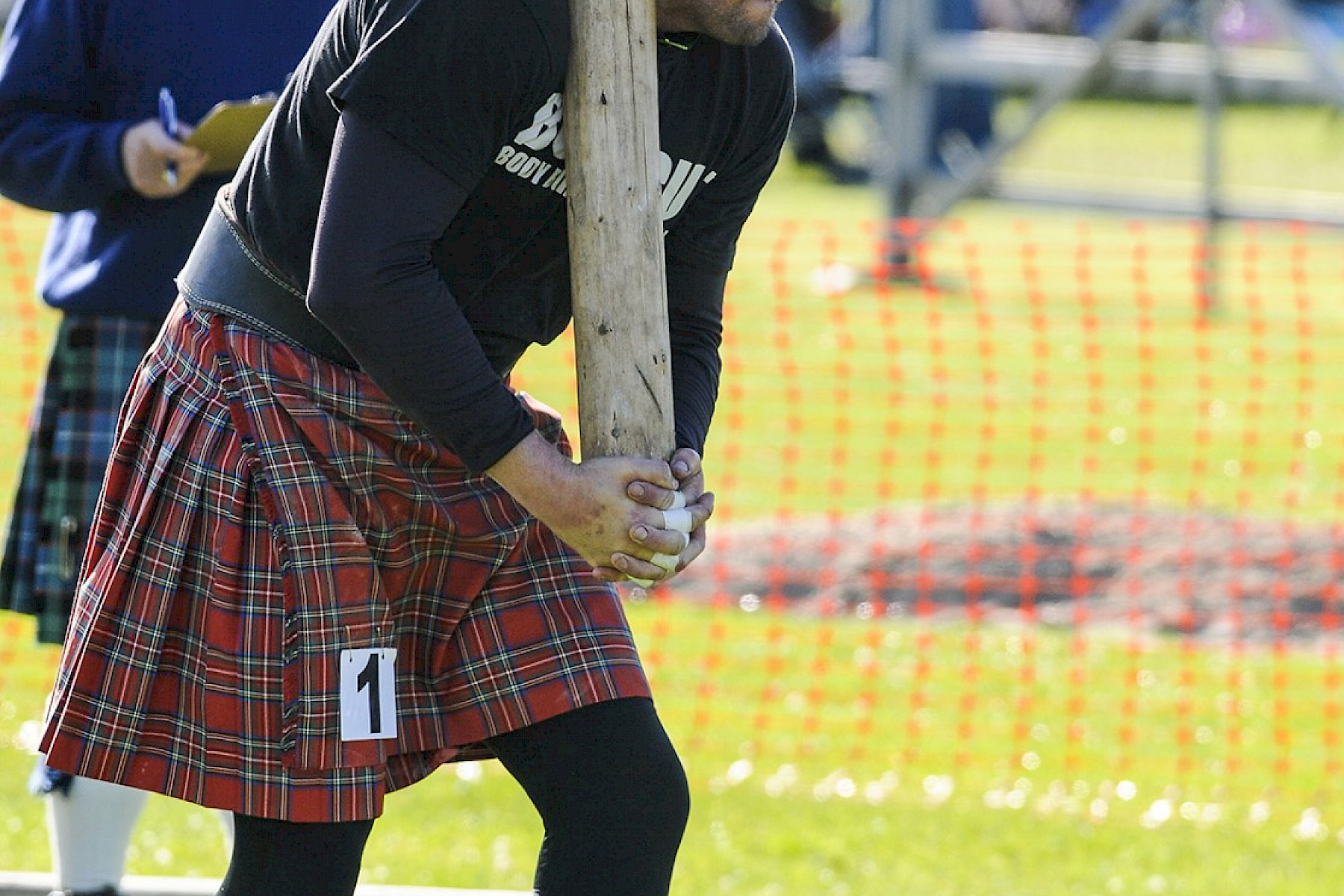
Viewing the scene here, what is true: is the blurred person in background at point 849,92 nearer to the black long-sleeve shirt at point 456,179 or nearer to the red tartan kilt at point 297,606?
the black long-sleeve shirt at point 456,179

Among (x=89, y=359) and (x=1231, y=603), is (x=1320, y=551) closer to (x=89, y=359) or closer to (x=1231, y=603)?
(x=1231, y=603)

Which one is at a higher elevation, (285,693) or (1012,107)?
(1012,107)

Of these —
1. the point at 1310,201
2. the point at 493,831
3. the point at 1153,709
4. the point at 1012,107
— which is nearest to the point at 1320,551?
the point at 1153,709

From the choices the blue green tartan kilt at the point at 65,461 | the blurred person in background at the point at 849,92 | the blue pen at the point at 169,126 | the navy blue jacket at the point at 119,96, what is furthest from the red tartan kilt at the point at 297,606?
the blurred person in background at the point at 849,92

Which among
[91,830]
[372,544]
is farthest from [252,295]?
[91,830]

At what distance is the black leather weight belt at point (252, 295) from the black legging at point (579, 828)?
0.50 meters

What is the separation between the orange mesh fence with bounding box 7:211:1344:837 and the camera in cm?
472

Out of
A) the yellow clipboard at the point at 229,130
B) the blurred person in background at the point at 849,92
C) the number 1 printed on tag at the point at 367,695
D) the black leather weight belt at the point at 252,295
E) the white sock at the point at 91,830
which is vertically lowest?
the white sock at the point at 91,830

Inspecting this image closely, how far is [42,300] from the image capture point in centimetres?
327

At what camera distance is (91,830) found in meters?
3.20

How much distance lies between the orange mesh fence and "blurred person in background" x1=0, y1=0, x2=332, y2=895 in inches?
64.4

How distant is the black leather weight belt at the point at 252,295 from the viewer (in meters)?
2.33

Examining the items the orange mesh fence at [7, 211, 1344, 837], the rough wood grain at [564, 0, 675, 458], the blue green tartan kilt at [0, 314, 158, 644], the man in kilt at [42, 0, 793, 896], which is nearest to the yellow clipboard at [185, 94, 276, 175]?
the blue green tartan kilt at [0, 314, 158, 644]

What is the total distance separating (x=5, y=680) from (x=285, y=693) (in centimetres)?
314
